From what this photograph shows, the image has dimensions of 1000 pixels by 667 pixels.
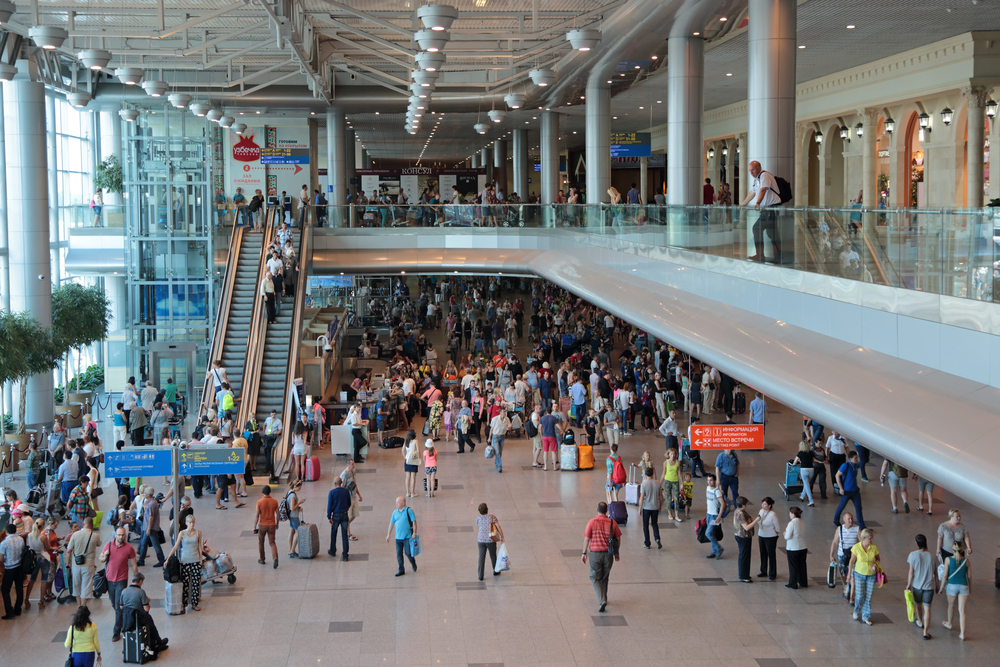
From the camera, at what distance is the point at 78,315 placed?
2653cm

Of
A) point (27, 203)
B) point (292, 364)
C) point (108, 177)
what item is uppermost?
Answer: point (108, 177)

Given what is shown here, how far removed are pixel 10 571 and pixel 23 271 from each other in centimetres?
1544

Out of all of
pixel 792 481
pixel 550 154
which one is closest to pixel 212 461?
pixel 792 481

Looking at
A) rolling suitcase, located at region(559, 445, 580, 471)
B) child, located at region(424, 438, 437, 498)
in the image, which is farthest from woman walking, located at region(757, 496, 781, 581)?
rolling suitcase, located at region(559, 445, 580, 471)

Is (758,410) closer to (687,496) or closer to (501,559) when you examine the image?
(687,496)

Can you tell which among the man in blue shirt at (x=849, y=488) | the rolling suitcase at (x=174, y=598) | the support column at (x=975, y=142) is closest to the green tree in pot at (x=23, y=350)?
the rolling suitcase at (x=174, y=598)

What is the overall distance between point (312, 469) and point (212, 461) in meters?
5.00

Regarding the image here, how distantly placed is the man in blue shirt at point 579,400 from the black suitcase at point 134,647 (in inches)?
523

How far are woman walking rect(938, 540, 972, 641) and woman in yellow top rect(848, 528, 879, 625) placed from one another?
29.9 inches

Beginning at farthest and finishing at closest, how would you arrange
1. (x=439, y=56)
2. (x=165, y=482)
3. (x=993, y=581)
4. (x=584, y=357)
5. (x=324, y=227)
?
(x=324, y=227) → (x=584, y=357) → (x=165, y=482) → (x=439, y=56) → (x=993, y=581)

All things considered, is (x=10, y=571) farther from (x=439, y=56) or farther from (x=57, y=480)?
(x=439, y=56)

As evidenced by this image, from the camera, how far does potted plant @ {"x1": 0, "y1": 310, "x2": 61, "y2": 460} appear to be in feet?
66.6

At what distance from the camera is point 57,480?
16016 mm

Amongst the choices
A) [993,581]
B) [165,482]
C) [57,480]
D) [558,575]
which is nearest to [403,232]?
[165,482]
